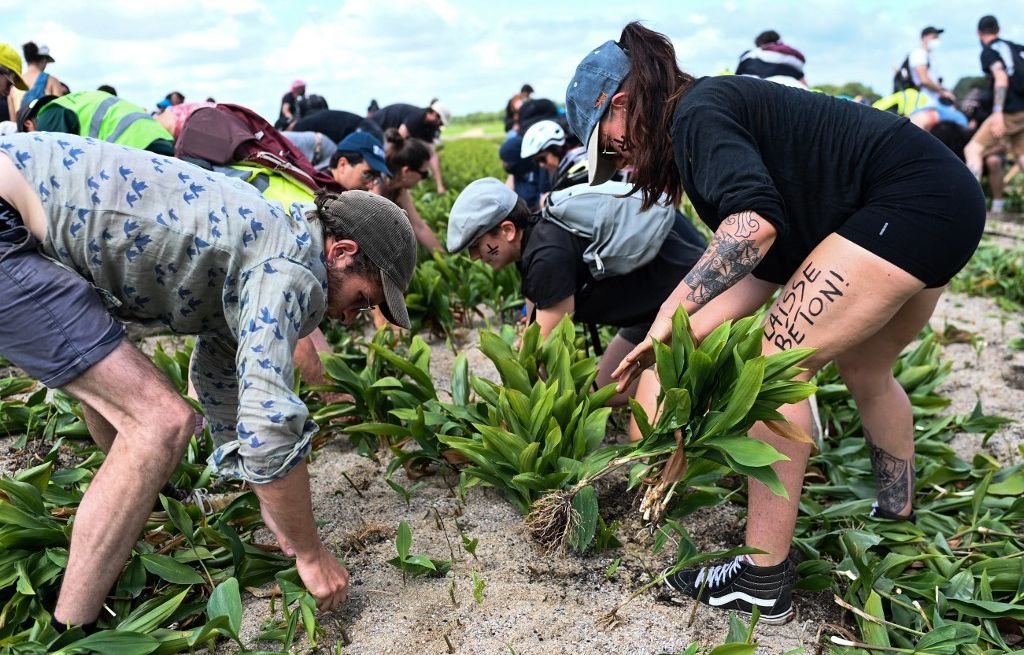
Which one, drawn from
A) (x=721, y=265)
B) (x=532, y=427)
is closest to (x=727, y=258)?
(x=721, y=265)

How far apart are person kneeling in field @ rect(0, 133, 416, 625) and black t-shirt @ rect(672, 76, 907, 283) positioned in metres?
0.89

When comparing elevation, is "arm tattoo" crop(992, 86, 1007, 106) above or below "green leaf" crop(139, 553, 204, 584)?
above

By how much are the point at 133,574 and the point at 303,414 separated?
1047 mm

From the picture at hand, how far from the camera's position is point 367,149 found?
4887 mm

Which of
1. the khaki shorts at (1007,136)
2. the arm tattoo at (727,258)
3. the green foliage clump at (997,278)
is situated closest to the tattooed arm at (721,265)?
the arm tattoo at (727,258)

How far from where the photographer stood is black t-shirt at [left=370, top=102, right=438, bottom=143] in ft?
27.8

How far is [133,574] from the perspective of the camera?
2.51 meters

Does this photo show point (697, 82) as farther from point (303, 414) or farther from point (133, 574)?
point (133, 574)

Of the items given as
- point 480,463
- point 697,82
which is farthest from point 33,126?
point 697,82

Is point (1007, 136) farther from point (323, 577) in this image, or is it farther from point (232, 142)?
point (323, 577)

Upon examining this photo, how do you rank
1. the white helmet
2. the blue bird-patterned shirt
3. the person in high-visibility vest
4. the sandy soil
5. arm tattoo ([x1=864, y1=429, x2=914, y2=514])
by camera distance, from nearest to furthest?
the blue bird-patterned shirt, the sandy soil, arm tattoo ([x1=864, y1=429, x2=914, y2=514]), the person in high-visibility vest, the white helmet

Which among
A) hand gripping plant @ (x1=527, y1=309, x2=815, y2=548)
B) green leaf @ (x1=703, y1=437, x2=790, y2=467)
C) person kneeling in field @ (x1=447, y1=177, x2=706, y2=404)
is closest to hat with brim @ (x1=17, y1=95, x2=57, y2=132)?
person kneeling in field @ (x1=447, y1=177, x2=706, y2=404)

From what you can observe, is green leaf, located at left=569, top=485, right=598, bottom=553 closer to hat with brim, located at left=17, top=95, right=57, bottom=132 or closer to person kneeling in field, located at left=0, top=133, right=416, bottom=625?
person kneeling in field, located at left=0, top=133, right=416, bottom=625

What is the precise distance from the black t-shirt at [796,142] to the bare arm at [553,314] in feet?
4.07
